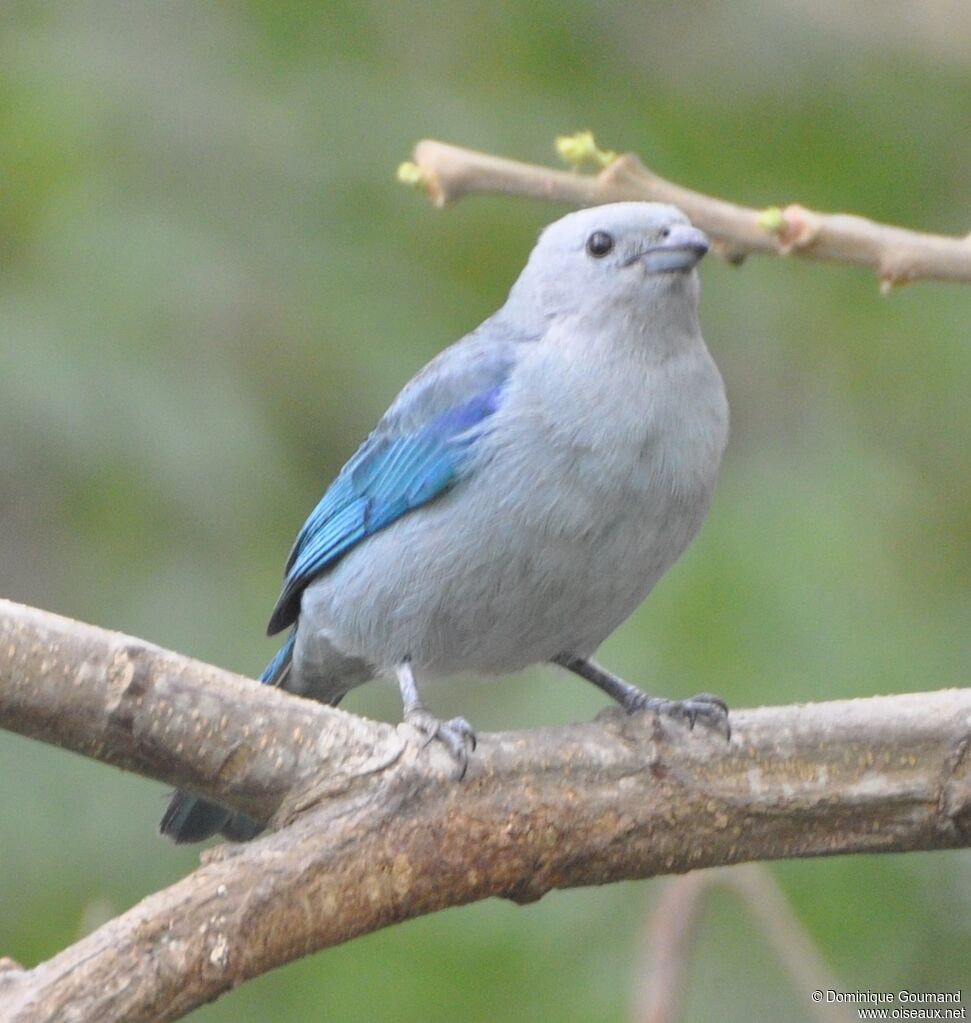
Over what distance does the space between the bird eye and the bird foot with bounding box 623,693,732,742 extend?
112 centimetres

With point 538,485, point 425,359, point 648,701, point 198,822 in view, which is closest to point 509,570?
point 538,485

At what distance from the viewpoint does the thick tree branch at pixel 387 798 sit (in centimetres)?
319

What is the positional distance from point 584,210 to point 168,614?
1834 millimetres

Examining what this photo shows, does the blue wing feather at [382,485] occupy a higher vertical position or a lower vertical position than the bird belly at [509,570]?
higher

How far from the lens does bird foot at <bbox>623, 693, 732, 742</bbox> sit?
3924 mm

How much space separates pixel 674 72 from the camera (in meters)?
6.79

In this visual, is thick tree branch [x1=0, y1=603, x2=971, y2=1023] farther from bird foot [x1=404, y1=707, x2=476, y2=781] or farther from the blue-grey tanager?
the blue-grey tanager

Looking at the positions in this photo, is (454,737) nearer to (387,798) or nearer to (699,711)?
(387,798)

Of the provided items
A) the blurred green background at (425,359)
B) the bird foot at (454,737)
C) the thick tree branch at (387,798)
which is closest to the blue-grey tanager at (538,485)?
the thick tree branch at (387,798)

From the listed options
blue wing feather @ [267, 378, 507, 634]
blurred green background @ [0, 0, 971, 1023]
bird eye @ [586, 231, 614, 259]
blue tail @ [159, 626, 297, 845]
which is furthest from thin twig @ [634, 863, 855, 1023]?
bird eye @ [586, 231, 614, 259]

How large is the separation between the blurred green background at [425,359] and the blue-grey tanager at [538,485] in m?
0.70

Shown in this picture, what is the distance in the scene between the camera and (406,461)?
4.62 metres

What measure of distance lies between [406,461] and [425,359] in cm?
117

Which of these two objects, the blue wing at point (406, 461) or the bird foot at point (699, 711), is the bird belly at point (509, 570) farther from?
the bird foot at point (699, 711)
